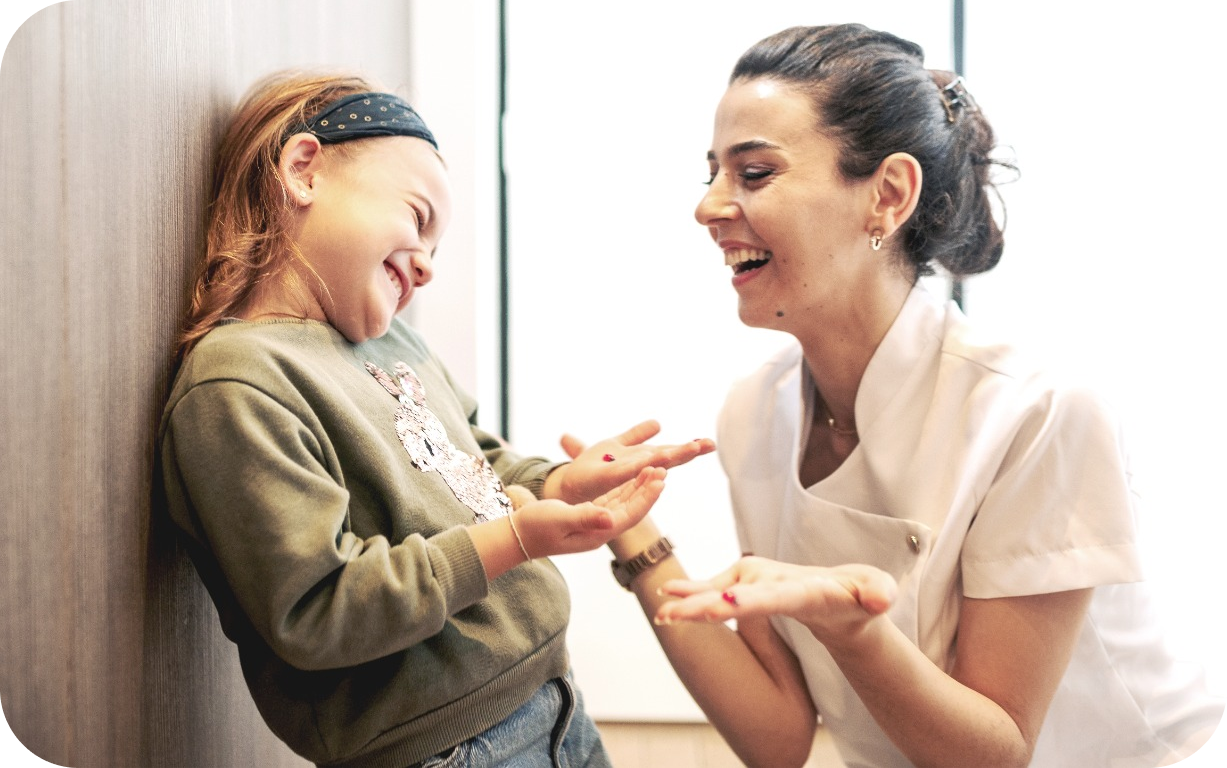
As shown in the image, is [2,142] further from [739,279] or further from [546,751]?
[739,279]

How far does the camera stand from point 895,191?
1420 mm

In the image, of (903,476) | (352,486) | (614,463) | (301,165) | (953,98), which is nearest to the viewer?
(352,486)

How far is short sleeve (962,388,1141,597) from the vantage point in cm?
123

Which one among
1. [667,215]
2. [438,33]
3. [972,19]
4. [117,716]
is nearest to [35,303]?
Answer: [117,716]

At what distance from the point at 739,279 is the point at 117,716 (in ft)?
3.03

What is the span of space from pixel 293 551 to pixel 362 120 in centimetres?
50

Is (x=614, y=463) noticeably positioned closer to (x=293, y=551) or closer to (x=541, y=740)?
(x=541, y=740)

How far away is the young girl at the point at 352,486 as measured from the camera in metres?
0.86

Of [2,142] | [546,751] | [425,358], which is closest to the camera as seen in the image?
[2,142]

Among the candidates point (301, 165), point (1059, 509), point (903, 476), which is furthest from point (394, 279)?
point (1059, 509)

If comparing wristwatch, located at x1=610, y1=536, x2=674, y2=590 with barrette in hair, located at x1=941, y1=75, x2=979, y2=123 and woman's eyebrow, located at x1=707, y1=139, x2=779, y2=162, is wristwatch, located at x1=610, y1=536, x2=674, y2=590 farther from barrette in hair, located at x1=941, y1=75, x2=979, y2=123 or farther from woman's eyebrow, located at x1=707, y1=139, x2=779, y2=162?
barrette in hair, located at x1=941, y1=75, x2=979, y2=123

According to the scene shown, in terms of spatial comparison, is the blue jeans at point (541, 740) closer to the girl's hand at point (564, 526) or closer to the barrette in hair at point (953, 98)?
the girl's hand at point (564, 526)

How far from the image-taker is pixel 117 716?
0.88m

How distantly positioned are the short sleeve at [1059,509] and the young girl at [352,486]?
41 centimetres
